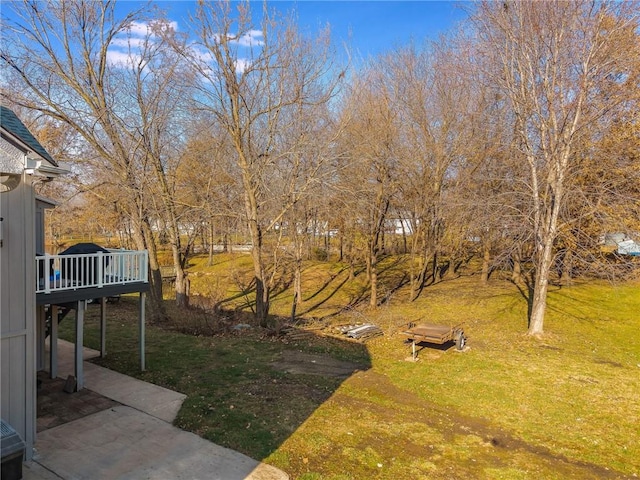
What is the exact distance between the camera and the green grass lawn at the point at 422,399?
5777 mm

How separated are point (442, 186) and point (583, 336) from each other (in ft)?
24.1

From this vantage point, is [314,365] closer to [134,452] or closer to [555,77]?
[134,452]

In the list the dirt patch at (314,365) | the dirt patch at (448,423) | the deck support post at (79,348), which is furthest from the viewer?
the dirt patch at (314,365)

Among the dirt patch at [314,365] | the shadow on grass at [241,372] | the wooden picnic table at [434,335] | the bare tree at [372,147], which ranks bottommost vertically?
the dirt patch at [314,365]

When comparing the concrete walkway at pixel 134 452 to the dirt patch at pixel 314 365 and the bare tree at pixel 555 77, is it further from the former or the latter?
the bare tree at pixel 555 77

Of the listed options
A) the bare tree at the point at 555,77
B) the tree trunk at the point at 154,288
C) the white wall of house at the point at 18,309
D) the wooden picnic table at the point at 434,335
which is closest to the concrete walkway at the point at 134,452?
the white wall of house at the point at 18,309

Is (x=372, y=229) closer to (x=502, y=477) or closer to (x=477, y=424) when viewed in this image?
(x=477, y=424)

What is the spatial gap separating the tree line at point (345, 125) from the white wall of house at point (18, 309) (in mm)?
7635

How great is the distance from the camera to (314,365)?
1001 cm

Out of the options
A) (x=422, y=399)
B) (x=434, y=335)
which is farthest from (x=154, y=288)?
(x=422, y=399)

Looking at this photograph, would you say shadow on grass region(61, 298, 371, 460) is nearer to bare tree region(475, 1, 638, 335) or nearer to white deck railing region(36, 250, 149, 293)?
white deck railing region(36, 250, 149, 293)

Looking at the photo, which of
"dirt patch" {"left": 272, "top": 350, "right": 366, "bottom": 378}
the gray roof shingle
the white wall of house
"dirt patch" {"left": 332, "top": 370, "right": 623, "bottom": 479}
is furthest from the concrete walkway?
the gray roof shingle

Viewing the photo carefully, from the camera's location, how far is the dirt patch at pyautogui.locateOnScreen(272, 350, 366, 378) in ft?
31.1

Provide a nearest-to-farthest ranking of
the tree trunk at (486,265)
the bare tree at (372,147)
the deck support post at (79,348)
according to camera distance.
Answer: the deck support post at (79,348)
the bare tree at (372,147)
the tree trunk at (486,265)
